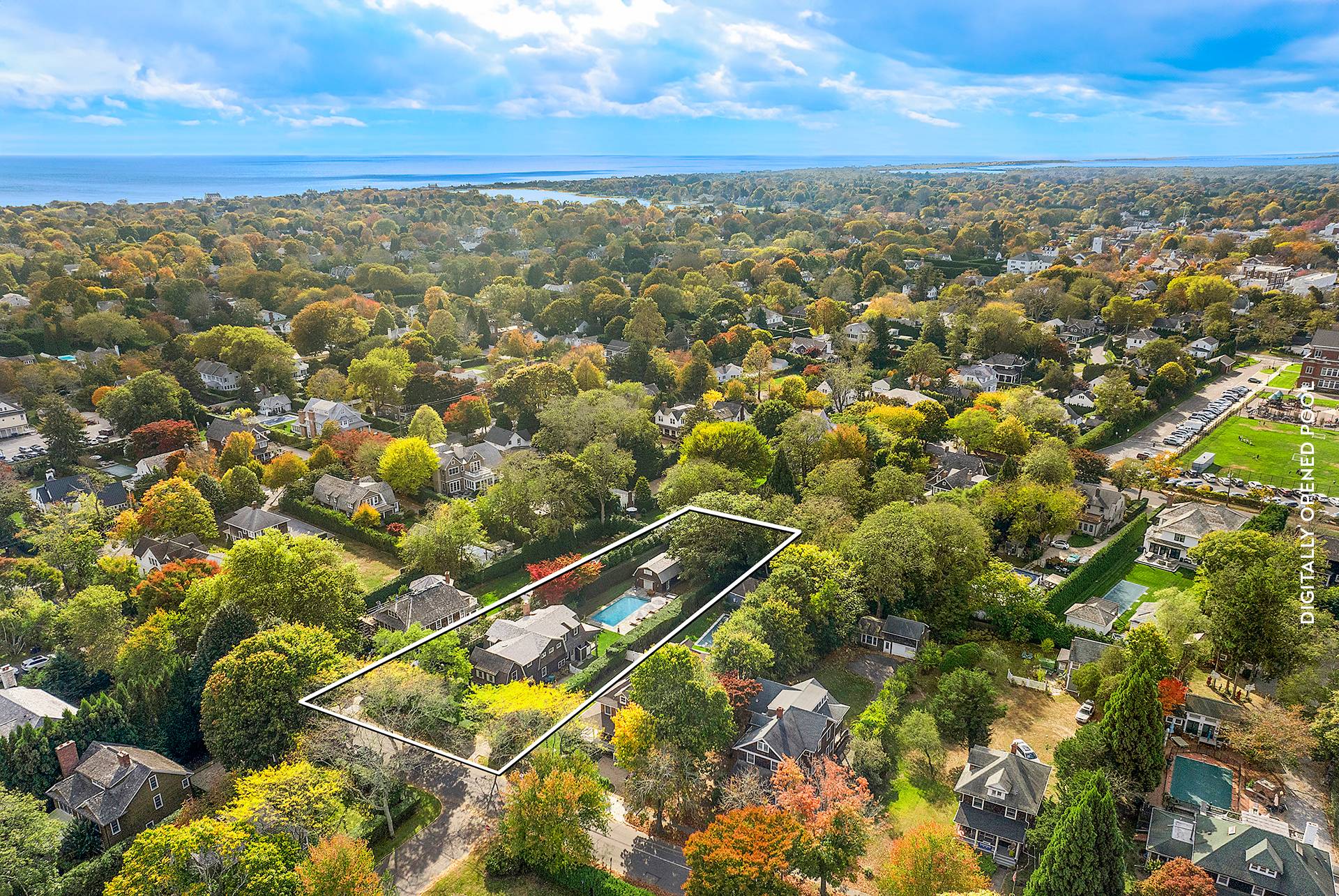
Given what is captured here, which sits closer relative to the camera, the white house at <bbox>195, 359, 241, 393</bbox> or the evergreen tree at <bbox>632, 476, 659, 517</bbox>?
the evergreen tree at <bbox>632, 476, 659, 517</bbox>

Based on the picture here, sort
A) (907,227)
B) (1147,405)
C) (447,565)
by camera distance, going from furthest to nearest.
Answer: (907,227) < (1147,405) < (447,565)

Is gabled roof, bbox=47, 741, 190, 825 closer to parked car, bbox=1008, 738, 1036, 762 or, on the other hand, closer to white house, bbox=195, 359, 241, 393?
parked car, bbox=1008, 738, 1036, 762

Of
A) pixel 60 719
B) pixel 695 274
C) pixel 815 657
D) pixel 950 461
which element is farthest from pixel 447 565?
pixel 695 274

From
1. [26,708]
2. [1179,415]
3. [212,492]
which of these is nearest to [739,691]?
[26,708]

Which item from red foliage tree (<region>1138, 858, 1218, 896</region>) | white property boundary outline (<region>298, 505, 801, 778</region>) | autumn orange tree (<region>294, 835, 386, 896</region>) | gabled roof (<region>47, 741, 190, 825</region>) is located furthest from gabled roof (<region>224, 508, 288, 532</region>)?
red foliage tree (<region>1138, 858, 1218, 896</region>)

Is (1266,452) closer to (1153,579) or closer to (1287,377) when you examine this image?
(1287,377)

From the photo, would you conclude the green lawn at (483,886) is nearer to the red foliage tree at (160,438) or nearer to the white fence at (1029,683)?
the white fence at (1029,683)

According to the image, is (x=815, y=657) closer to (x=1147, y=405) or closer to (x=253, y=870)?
(x=253, y=870)
